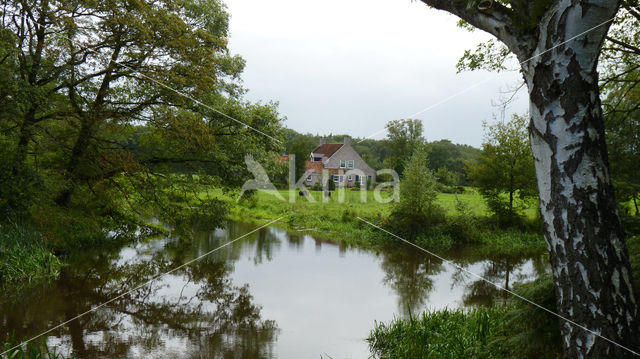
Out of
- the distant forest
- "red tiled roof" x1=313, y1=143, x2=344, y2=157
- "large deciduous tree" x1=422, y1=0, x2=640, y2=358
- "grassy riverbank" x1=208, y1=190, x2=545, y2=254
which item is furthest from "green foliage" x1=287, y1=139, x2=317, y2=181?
"large deciduous tree" x1=422, y1=0, x2=640, y2=358

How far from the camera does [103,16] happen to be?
33.4ft

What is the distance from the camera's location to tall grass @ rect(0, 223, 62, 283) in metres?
8.27

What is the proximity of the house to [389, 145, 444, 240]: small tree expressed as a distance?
2.95m

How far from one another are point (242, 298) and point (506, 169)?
13.7m

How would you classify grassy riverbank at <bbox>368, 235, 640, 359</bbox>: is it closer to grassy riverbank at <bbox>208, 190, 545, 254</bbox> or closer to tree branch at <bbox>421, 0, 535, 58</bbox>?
tree branch at <bbox>421, 0, 535, 58</bbox>

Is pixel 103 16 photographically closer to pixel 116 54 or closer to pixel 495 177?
pixel 116 54

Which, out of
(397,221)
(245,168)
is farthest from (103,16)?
(397,221)

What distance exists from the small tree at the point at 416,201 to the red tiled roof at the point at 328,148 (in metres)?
4.37

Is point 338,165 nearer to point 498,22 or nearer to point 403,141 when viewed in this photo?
point 403,141

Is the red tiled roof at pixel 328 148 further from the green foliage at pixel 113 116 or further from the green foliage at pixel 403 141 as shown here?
the green foliage at pixel 403 141

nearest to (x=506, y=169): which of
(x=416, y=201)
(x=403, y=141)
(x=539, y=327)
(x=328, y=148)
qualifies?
(x=416, y=201)

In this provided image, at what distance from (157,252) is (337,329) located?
799 centimetres

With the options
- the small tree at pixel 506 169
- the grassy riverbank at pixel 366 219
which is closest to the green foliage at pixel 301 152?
the grassy riverbank at pixel 366 219

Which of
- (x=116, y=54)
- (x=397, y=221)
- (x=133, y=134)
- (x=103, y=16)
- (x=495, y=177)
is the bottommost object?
(x=397, y=221)
